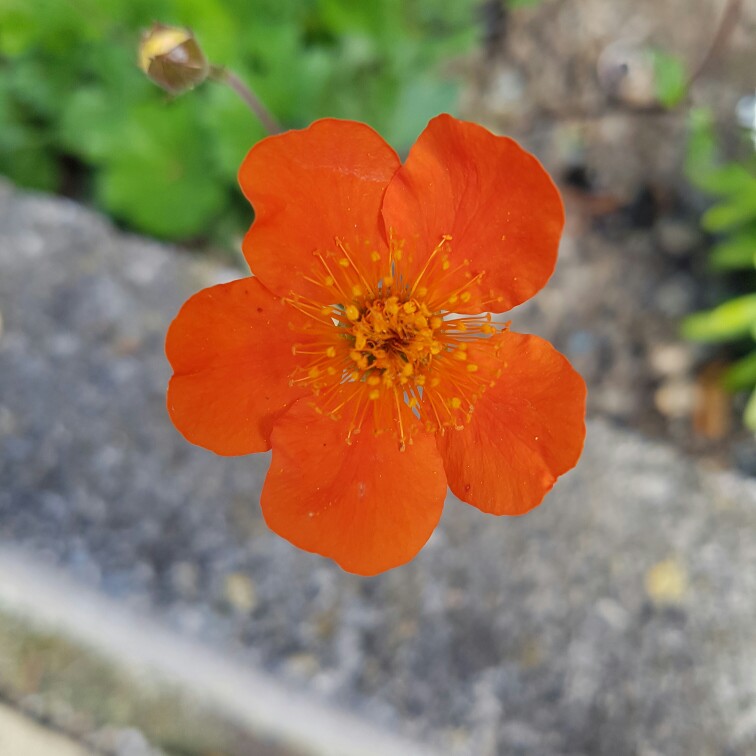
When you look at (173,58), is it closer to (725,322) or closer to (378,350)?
(378,350)

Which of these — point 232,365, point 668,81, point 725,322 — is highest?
point 668,81

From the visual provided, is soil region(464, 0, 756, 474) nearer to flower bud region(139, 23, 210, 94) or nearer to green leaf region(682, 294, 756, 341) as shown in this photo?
green leaf region(682, 294, 756, 341)

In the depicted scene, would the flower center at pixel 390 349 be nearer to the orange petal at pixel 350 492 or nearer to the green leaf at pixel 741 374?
the orange petal at pixel 350 492

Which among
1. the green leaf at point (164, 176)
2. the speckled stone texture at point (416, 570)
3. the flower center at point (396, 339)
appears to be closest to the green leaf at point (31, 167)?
the green leaf at point (164, 176)

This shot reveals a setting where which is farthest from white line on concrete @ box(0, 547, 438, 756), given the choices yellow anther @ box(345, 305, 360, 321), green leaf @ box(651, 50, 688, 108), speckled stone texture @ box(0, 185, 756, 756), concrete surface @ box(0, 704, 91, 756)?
green leaf @ box(651, 50, 688, 108)

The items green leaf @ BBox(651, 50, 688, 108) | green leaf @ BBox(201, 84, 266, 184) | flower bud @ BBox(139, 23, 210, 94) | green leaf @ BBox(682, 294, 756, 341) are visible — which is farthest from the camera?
green leaf @ BBox(651, 50, 688, 108)

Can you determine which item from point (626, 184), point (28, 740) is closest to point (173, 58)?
point (28, 740)

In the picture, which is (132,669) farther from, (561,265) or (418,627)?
(561,265)
